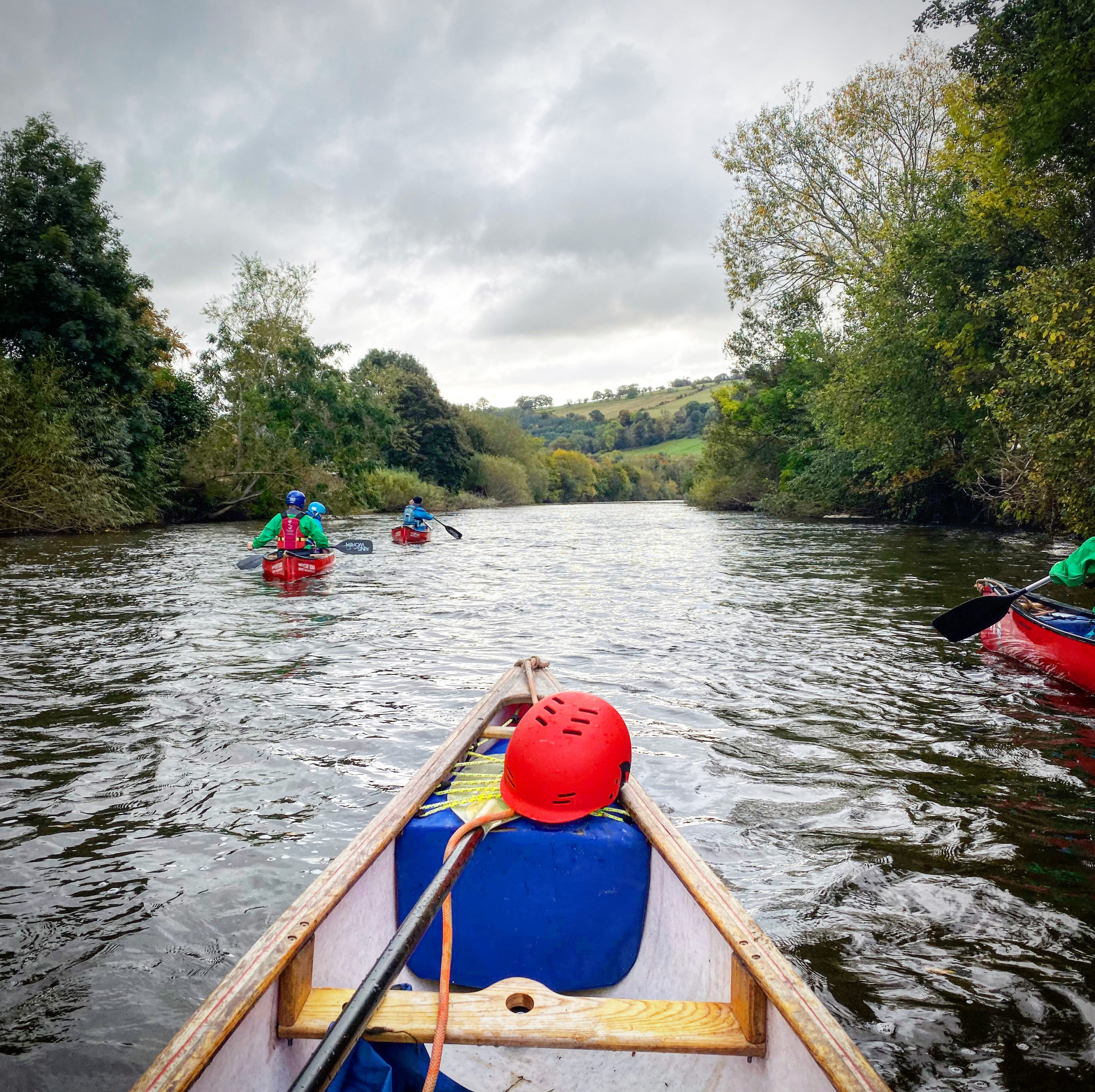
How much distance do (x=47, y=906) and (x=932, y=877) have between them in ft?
12.5

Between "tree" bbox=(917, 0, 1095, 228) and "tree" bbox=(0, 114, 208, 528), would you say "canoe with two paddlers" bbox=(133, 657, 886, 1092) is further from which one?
"tree" bbox=(0, 114, 208, 528)

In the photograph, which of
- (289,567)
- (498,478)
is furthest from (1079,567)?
(498,478)

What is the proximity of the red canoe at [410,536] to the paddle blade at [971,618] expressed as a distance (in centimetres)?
1568

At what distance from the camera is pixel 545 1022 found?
192 centimetres

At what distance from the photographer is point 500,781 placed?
2.98 m

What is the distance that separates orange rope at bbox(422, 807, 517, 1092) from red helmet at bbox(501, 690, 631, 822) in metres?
0.11

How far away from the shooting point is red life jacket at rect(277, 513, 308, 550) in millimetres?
12969

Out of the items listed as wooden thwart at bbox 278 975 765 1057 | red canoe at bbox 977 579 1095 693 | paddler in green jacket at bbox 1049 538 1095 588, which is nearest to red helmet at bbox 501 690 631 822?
wooden thwart at bbox 278 975 765 1057

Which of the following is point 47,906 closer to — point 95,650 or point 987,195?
point 95,650

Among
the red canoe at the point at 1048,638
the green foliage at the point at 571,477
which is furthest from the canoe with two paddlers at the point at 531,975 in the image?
the green foliage at the point at 571,477

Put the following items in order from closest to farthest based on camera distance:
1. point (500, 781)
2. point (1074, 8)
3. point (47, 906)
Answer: point (500, 781) < point (47, 906) < point (1074, 8)

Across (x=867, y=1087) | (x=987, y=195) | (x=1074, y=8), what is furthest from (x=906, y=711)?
(x=987, y=195)

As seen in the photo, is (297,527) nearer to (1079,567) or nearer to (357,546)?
(357,546)

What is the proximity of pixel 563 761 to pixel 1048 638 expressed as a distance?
18.3 ft
